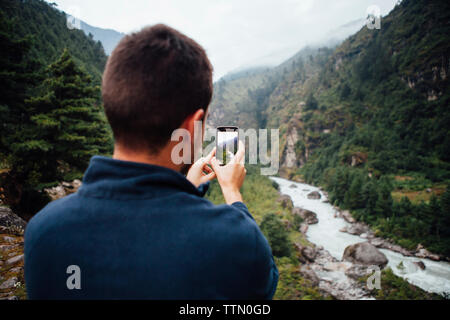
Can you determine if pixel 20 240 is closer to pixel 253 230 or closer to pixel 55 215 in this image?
pixel 55 215

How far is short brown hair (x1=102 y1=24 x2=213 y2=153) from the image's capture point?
0.92 m

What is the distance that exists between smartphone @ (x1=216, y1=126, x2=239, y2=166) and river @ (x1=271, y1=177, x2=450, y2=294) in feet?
77.1

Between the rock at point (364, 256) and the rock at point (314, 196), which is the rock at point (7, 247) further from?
the rock at point (314, 196)

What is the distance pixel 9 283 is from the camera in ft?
9.91

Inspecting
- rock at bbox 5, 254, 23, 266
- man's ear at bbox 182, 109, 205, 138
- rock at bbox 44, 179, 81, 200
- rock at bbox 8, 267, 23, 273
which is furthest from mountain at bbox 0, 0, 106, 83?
man's ear at bbox 182, 109, 205, 138

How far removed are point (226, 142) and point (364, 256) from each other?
78.5 feet

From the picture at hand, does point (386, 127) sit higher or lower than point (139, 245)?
higher

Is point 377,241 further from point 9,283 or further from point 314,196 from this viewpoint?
point 9,283

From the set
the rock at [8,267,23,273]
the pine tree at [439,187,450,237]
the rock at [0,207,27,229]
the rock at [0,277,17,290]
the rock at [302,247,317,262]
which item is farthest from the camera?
the pine tree at [439,187,450,237]

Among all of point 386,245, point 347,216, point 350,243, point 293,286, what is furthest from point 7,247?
point 347,216

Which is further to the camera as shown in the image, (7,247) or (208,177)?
(7,247)

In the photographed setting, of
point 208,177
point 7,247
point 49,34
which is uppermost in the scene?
point 49,34

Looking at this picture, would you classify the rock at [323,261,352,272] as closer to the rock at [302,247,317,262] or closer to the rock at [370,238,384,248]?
the rock at [302,247,317,262]
